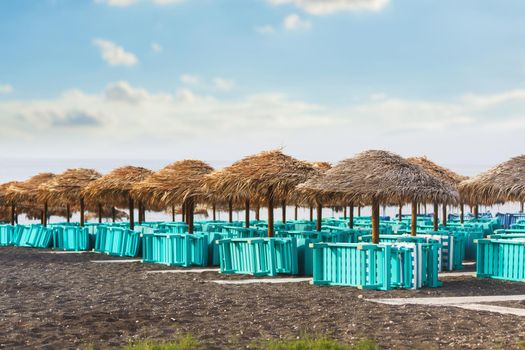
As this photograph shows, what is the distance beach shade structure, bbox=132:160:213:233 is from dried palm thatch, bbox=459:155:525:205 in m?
6.96

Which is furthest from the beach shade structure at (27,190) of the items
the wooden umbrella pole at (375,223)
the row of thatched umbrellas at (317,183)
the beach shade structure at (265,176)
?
the wooden umbrella pole at (375,223)

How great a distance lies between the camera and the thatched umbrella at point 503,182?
648 inches

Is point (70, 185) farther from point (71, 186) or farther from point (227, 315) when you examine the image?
point (227, 315)

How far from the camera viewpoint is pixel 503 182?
659 inches

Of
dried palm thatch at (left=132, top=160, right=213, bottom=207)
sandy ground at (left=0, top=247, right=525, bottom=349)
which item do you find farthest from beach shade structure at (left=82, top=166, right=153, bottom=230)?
sandy ground at (left=0, top=247, right=525, bottom=349)

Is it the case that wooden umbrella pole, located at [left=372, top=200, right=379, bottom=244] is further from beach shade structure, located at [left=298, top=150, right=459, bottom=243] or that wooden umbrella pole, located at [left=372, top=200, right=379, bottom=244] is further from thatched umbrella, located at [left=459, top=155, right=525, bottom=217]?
thatched umbrella, located at [left=459, top=155, right=525, bottom=217]

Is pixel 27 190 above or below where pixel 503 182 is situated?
below

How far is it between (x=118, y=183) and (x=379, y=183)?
38.7ft

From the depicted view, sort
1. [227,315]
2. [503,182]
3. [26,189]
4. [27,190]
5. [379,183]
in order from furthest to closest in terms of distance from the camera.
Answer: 1. [26,189]
2. [27,190]
3. [503,182]
4. [379,183]
5. [227,315]

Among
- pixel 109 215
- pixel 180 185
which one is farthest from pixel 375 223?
pixel 109 215

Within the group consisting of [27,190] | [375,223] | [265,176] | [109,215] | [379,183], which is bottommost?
[109,215]

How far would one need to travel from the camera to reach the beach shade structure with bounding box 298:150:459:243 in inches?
523

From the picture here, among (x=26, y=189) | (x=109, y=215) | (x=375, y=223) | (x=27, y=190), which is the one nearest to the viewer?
(x=375, y=223)

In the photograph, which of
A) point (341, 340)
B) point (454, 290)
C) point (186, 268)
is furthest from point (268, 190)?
point (341, 340)
